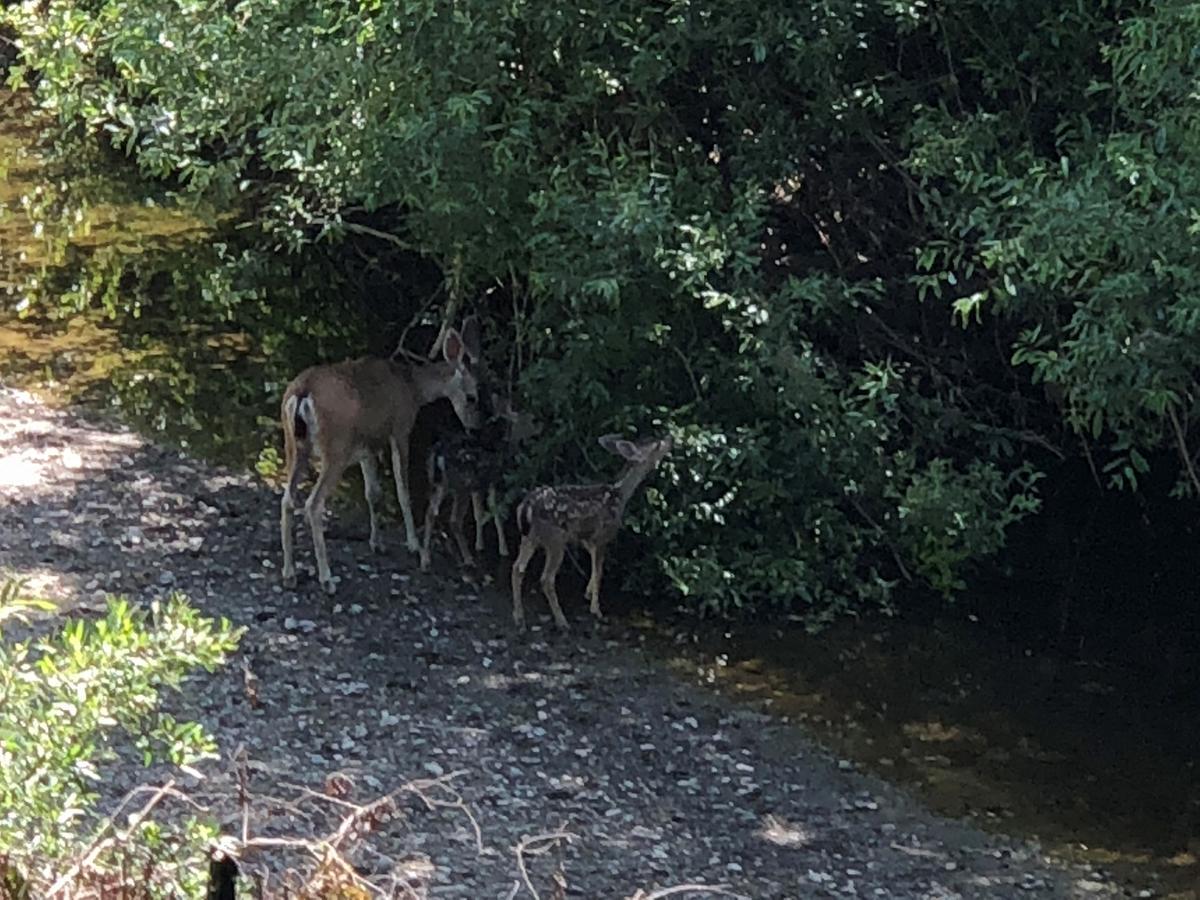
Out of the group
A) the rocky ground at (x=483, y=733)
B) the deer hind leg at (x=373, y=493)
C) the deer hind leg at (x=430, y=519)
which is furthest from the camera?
the deer hind leg at (x=373, y=493)

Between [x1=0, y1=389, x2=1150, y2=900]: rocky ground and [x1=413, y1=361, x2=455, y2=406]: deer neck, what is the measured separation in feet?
2.65

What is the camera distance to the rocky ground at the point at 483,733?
6941 mm

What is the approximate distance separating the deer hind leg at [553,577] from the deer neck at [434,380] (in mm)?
1432

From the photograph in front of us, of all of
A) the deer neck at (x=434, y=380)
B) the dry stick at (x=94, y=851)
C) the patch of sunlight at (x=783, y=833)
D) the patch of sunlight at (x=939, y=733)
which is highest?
the deer neck at (x=434, y=380)

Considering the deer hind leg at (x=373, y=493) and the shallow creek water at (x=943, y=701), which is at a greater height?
the deer hind leg at (x=373, y=493)

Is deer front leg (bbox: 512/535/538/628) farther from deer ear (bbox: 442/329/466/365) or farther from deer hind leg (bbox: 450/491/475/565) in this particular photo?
deer ear (bbox: 442/329/466/365)

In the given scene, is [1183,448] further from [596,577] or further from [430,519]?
[430,519]

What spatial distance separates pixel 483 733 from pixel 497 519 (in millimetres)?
2099

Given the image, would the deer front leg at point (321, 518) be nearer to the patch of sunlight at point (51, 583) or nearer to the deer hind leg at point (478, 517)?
the deer hind leg at point (478, 517)

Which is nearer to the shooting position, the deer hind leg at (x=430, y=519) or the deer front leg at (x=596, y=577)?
the deer front leg at (x=596, y=577)

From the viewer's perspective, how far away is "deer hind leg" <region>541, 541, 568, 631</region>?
355 inches

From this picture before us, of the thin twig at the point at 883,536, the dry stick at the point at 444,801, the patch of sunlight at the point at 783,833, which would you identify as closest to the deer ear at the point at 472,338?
the thin twig at the point at 883,536

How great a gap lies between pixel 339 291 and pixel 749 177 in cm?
592

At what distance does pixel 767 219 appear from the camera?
375 inches
